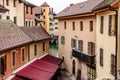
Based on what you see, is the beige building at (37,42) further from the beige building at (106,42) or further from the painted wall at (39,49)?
the beige building at (106,42)

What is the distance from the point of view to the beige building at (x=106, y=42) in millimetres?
21031

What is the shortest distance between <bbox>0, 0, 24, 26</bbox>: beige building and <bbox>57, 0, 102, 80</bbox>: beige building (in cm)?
649

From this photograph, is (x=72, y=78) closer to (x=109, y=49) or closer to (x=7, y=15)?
(x=7, y=15)

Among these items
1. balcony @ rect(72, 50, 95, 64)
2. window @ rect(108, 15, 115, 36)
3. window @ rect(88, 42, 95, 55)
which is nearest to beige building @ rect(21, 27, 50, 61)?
balcony @ rect(72, 50, 95, 64)

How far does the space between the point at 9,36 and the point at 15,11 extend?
12628mm

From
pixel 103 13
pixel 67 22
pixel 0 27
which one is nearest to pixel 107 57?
pixel 103 13

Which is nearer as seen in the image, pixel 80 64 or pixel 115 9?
pixel 115 9

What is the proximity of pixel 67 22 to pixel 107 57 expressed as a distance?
1894cm

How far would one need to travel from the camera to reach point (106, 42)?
75.5 ft

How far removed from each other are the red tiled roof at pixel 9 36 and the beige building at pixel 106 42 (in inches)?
307

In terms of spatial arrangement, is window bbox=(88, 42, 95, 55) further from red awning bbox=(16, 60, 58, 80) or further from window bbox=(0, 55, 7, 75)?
window bbox=(0, 55, 7, 75)

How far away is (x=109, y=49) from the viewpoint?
2202 centimetres

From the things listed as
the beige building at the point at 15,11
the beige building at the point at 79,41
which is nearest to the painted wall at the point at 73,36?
the beige building at the point at 79,41

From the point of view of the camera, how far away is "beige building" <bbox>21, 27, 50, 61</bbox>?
33734 millimetres
